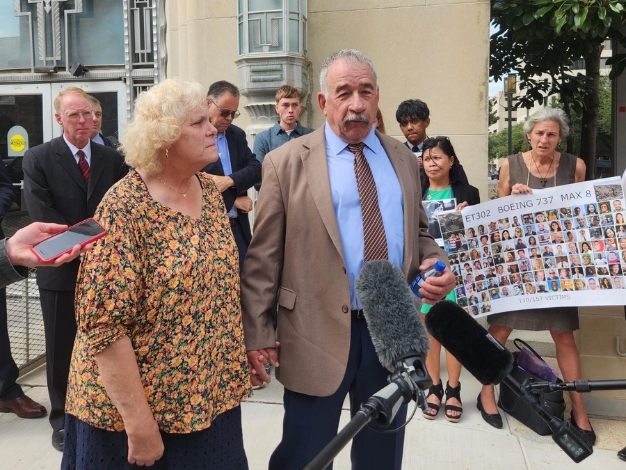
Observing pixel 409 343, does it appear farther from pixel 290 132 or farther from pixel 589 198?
pixel 290 132

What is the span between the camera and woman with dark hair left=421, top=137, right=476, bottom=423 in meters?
4.32

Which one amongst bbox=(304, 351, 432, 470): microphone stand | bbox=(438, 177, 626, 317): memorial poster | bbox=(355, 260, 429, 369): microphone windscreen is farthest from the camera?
bbox=(438, 177, 626, 317): memorial poster

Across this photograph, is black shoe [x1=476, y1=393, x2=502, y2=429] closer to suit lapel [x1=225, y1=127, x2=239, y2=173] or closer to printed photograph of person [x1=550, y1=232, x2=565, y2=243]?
printed photograph of person [x1=550, y1=232, x2=565, y2=243]

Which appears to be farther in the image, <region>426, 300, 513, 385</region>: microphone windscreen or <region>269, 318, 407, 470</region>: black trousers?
<region>269, 318, 407, 470</region>: black trousers

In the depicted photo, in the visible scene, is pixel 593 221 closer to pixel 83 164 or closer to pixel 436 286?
pixel 436 286

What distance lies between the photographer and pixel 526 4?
6457mm

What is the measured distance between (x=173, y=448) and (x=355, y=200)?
120 cm

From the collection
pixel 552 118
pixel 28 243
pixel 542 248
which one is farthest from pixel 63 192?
pixel 552 118

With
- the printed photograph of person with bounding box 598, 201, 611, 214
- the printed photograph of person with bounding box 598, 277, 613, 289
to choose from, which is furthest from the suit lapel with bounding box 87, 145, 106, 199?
Answer: the printed photograph of person with bounding box 598, 277, 613, 289

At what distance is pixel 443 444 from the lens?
4.01 meters

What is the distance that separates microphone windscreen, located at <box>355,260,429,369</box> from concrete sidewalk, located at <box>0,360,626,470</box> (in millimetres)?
2035

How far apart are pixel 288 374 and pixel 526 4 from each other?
5525mm

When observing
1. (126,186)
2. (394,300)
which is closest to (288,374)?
(394,300)

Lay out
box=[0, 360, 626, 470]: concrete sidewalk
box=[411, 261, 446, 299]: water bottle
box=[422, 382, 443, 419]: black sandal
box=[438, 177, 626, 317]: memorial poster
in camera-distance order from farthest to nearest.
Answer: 1. box=[422, 382, 443, 419]: black sandal
2. box=[438, 177, 626, 317]: memorial poster
3. box=[0, 360, 626, 470]: concrete sidewalk
4. box=[411, 261, 446, 299]: water bottle
